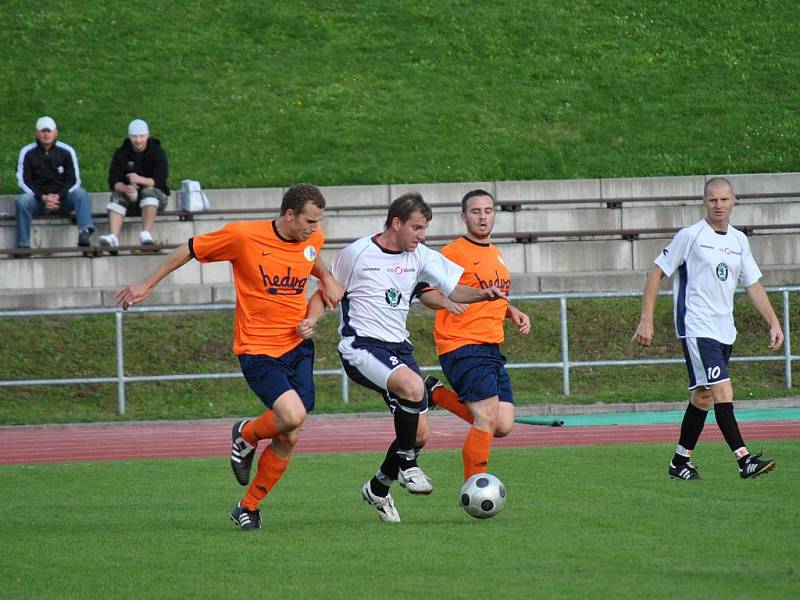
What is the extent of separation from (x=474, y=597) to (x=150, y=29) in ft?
91.3

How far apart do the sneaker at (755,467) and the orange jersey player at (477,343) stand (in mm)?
1823

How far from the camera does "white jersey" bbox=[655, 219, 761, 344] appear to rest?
34.7 feet

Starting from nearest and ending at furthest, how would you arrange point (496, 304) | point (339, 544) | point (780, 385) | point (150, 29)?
point (339, 544)
point (496, 304)
point (780, 385)
point (150, 29)

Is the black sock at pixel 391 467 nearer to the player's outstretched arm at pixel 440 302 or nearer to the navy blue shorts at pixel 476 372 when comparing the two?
the navy blue shorts at pixel 476 372

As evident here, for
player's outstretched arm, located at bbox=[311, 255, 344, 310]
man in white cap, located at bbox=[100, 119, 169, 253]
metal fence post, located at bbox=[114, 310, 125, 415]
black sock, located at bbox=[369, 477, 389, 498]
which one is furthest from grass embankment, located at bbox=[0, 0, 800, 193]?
black sock, located at bbox=[369, 477, 389, 498]

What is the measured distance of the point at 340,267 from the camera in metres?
9.45

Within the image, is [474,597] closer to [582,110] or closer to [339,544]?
[339,544]

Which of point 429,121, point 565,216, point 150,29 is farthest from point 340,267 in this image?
point 150,29

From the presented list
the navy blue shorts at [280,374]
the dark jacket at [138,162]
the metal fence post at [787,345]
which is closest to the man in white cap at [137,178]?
the dark jacket at [138,162]

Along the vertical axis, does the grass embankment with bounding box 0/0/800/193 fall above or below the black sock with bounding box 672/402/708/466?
above

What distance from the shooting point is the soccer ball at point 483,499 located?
28.4 feet

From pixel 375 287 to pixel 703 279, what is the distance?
2.73m

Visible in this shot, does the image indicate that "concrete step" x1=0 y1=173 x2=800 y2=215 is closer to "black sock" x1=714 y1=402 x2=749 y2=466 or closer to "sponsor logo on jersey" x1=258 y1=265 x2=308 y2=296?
"black sock" x1=714 y1=402 x2=749 y2=466

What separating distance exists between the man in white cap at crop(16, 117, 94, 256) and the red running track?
14.4ft
